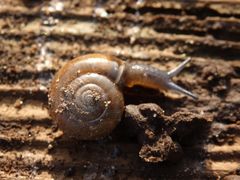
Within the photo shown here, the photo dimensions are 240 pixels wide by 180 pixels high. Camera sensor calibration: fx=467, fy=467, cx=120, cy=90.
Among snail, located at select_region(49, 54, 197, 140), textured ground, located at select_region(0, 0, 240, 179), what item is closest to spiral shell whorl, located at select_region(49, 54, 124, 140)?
snail, located at select_region(49, 54, 197, 140)

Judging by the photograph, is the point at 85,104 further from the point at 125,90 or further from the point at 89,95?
the point at 125,90

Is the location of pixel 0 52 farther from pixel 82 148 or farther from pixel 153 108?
pixel 153 108

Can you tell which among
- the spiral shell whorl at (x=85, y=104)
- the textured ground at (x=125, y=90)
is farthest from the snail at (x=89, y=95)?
the textured ground at (x=125, y=90)

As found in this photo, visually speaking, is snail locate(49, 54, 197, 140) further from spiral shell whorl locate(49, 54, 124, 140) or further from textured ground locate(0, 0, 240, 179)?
textured ground locate(0, 0, 240, 179)

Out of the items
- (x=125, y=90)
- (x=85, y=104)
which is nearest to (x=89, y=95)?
(x=85, y=104)

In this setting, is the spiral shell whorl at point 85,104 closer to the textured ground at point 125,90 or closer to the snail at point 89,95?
the snail at point 89,95

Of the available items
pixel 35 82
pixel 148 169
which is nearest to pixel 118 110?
pixel 148 169
